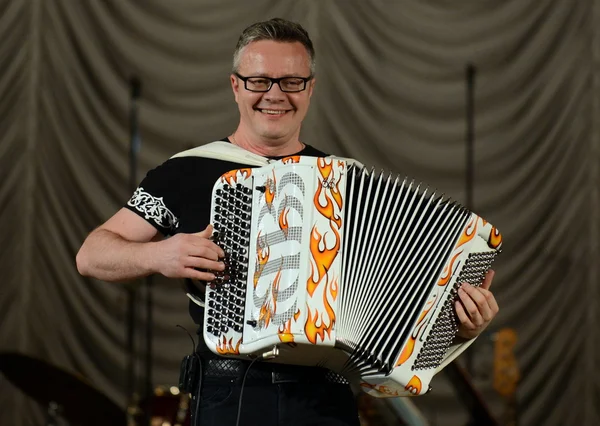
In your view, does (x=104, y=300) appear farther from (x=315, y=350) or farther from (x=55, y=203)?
(x=315, y=350)

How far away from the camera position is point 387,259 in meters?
2.37

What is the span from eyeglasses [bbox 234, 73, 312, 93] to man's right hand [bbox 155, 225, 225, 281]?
51 centimetres

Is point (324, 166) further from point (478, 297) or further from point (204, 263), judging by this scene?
→ point (478, 297)

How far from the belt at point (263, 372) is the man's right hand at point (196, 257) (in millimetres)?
269

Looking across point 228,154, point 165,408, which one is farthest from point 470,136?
point 228,154

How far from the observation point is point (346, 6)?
5.45 meters

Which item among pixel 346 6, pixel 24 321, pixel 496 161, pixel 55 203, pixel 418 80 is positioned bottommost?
pixel 24 321

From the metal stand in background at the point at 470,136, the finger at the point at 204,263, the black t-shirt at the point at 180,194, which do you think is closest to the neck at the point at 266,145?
the black t-shirt at the point at 180,194

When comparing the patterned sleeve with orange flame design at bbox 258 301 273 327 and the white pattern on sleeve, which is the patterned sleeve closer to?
the white pattern on sleeve

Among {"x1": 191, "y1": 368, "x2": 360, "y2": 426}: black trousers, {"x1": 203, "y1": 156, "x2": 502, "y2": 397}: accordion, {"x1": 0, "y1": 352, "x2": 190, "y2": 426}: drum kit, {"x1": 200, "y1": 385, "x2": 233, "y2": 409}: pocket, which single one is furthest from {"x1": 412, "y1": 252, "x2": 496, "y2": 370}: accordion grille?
{"x1": 0, "y1": 352, "x2": 190, "y2": 426}: drum kit

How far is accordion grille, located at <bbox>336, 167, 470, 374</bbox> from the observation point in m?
2.29

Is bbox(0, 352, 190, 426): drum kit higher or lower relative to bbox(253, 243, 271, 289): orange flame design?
lower

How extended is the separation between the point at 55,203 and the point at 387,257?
342 centimetres

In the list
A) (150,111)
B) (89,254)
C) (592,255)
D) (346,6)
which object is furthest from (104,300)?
(89,254)
